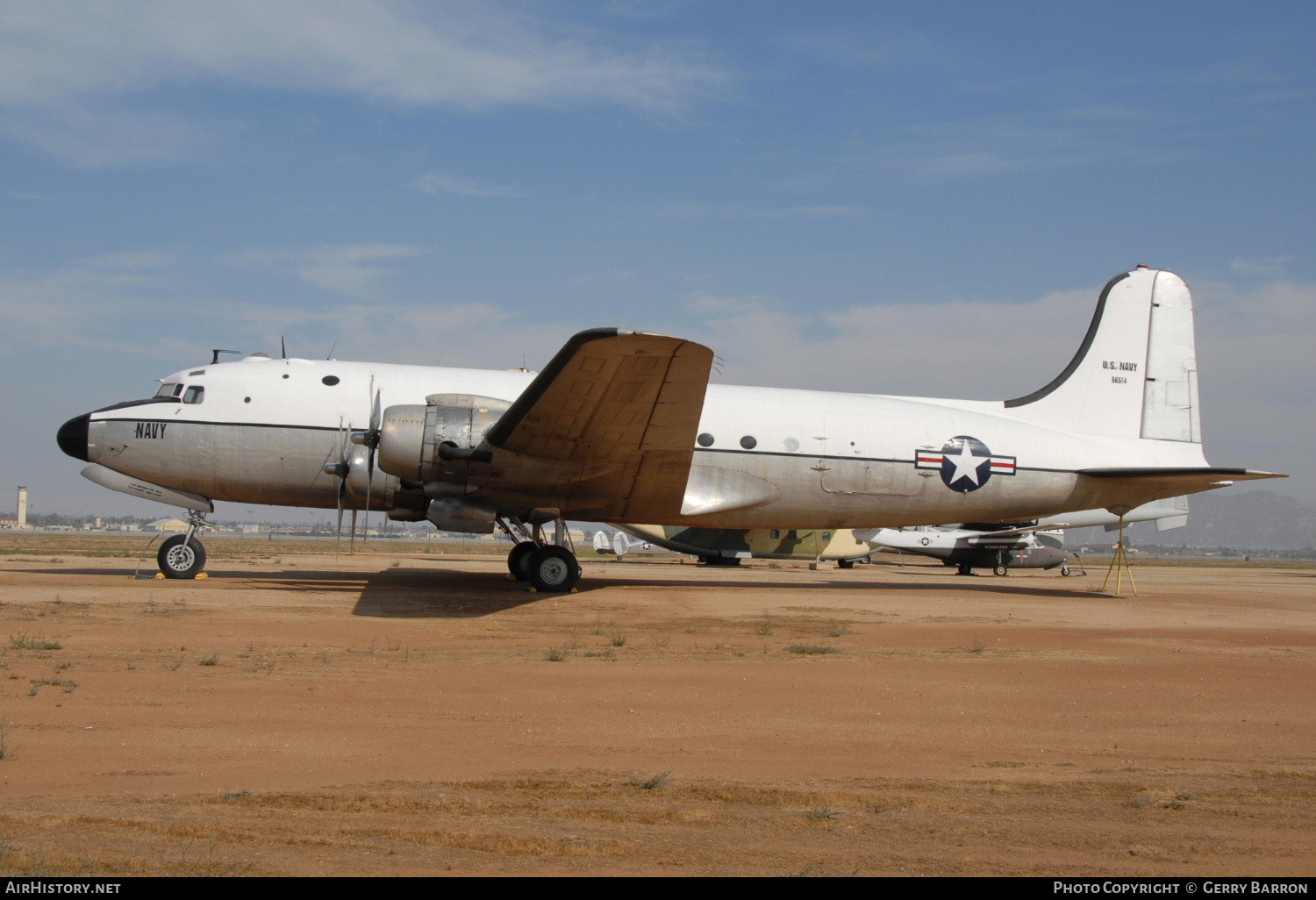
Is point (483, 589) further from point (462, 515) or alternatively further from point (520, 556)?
point (462, 515)

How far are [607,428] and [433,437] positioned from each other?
8.65ft

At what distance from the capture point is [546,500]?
1566cm

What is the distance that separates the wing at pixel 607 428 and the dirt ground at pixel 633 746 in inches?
111

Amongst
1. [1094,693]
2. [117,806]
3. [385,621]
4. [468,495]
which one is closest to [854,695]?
[1094,693]

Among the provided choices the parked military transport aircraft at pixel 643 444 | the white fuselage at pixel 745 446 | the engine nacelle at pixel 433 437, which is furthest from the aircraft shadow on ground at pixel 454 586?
the engine nacelle at pixel 433 437

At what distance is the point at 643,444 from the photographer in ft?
47.5

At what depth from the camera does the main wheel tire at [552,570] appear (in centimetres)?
1552

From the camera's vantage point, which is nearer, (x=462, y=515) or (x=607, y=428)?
(x=607, y=428)

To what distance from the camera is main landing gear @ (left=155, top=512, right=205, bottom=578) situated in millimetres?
16578

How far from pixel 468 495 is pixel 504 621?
3371 mm

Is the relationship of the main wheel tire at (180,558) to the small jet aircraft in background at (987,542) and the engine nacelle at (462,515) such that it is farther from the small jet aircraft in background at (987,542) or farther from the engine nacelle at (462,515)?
the small jet aircraft in background at (987,542)

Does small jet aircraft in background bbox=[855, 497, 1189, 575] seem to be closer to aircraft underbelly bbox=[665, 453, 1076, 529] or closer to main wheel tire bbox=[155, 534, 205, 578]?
aircraft underbelly bbox=[665, 453, 1076, 529]

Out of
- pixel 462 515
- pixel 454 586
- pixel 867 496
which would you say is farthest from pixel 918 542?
pixel 462 515

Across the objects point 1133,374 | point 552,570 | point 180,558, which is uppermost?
point 1133,374
